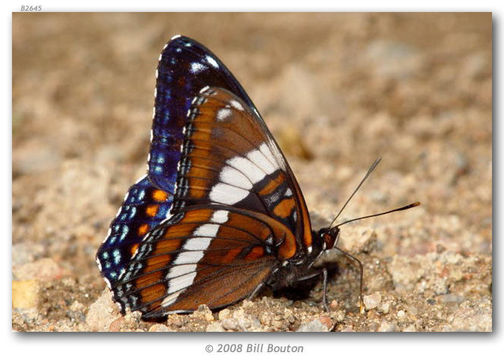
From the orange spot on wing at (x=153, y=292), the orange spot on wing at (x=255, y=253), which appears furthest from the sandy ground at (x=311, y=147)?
the orange spot on wing at (x=255, y=253)

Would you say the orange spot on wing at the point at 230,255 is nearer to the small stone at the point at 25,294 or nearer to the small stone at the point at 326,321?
the small stone at the point at 326,321

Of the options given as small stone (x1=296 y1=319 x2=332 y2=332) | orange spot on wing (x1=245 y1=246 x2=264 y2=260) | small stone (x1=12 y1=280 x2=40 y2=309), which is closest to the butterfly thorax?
orange spot on wing (x1=245 y1=246 x2=264 y2=260)

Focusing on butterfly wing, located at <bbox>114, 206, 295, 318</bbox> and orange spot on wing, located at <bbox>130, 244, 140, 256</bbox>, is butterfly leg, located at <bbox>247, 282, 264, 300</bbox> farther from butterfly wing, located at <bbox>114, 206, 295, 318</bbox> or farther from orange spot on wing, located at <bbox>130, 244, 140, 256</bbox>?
orange spot on wing, located at <bbox>130, 244, 140, 256</bbox>

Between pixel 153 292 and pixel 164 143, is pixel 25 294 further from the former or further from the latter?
pixel 164 143

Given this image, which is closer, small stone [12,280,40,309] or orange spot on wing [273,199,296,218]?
orange spot on wing [273,199,296,218]

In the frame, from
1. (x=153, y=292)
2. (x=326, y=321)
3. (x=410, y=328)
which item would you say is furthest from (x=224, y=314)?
(x=410, y=328)

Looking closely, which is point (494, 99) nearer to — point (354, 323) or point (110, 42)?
point (354, 323)
